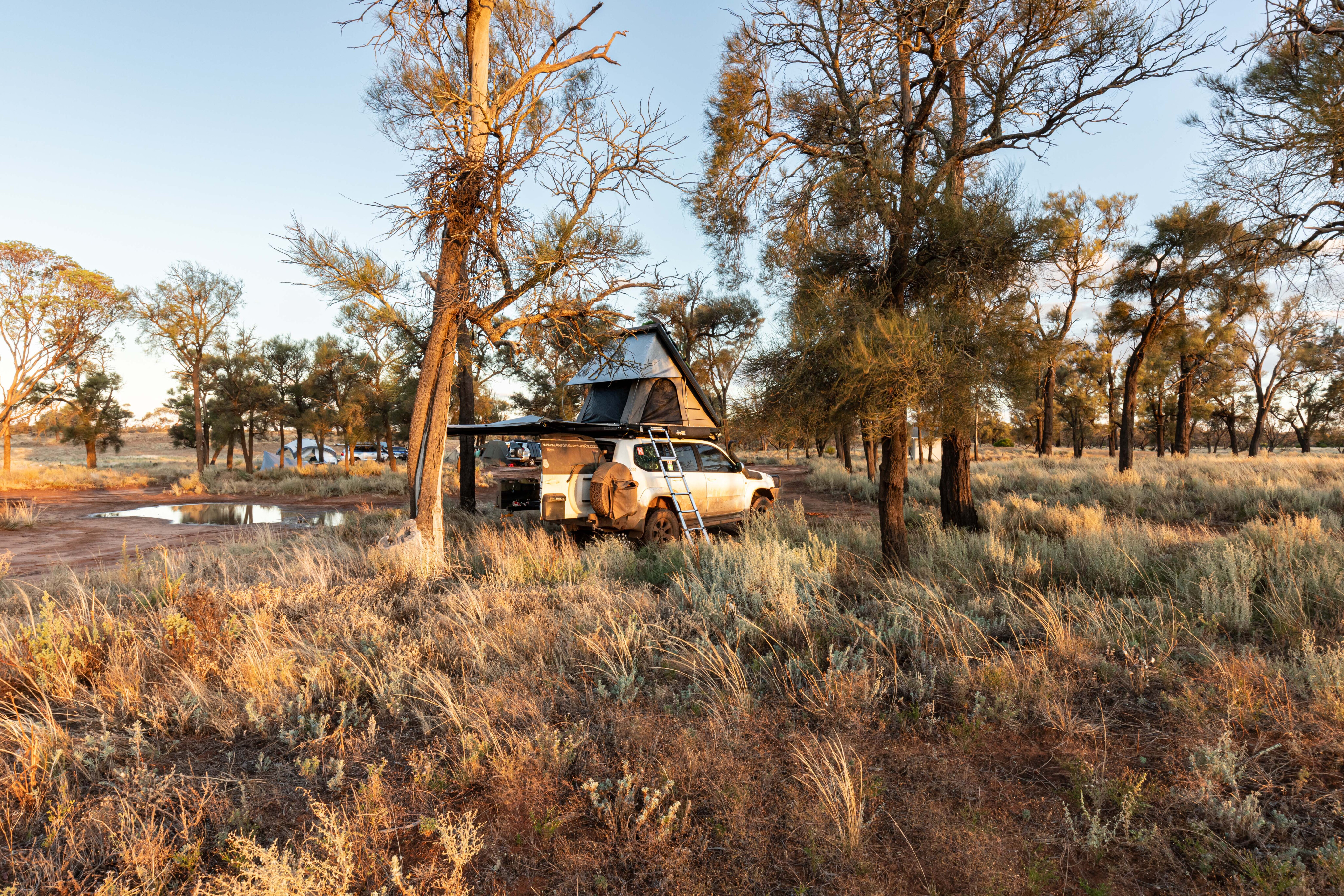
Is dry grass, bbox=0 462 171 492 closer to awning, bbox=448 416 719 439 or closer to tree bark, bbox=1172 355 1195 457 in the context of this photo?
awning, bbox=448 416 719 439

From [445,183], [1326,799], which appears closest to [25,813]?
[1326,799]

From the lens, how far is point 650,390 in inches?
514

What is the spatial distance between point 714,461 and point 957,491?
14.4ft

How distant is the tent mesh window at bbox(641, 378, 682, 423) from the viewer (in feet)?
42.8

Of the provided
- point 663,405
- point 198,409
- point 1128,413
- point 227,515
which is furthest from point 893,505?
point 198,409

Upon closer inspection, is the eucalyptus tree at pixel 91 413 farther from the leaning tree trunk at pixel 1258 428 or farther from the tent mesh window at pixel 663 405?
the leaning tree trunk at pixel 1258 428

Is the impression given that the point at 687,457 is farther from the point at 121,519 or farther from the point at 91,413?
the point at 91,413

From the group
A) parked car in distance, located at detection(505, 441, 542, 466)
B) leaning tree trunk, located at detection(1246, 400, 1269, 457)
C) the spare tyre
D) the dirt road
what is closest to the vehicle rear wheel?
the spare tyre

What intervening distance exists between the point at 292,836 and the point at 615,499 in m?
6.52

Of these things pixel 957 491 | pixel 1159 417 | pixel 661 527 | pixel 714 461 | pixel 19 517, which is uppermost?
pixel 1159 417

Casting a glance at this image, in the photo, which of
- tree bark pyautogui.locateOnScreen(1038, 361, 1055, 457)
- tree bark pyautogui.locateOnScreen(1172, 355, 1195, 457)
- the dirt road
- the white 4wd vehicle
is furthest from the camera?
tree bark pyautogui.locateOnScreen(1038, 361, 1055, 457)

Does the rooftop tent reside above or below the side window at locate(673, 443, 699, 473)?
above

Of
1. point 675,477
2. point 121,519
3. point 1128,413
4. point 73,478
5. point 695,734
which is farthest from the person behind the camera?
point 73,478

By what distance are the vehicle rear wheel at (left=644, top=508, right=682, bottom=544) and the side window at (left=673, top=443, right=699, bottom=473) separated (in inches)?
41.4
